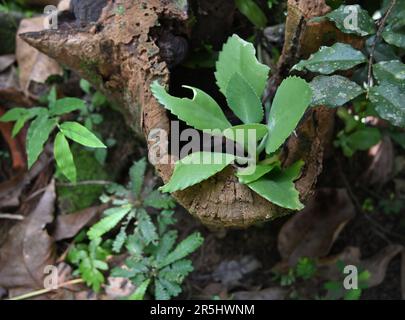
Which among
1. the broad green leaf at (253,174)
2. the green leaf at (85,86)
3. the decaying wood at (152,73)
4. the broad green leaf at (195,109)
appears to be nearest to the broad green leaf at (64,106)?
the decaying wood at (152,73)

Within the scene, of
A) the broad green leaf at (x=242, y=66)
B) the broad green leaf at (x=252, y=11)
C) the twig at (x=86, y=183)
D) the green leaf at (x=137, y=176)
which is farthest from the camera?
the twig at (x=86, y=183)

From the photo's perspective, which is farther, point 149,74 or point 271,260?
point 271,260

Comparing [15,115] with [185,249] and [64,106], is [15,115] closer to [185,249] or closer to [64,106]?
[64,106]

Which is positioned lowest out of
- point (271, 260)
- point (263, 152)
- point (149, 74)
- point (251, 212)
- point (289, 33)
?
point (271, 260)

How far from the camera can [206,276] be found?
2.05 m

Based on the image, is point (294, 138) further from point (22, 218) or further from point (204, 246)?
point (22, 218)

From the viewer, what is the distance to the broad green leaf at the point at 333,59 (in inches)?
51.3

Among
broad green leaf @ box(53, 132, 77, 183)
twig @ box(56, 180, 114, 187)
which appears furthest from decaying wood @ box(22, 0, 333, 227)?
twig @ box(56, 180, 114, 187)

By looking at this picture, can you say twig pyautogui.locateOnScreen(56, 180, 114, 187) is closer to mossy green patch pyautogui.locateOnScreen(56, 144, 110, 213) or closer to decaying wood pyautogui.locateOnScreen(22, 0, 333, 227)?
mossy green patch pyautogui.locateOnScreen(56, 144, 110, 213)

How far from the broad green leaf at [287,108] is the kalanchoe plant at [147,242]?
0.65 meters

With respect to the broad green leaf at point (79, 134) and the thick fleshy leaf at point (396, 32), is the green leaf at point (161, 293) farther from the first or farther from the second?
the thick fleshy leaf at point (396, 32)

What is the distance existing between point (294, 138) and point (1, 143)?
1.53m

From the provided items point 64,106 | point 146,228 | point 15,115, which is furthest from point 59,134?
point 146,228
